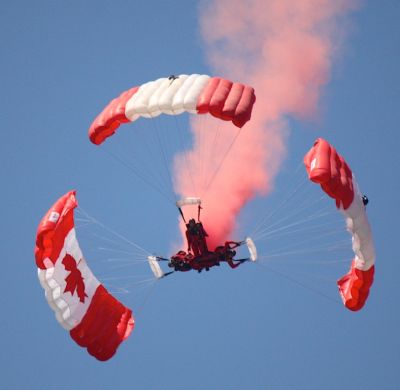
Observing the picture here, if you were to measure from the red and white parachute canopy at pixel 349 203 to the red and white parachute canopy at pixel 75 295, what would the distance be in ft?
18.4

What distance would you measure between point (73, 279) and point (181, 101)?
16.5 feet

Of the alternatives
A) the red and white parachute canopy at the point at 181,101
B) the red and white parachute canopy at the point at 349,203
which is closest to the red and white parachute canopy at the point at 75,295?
the red and white parachute canopy at the point at 181,101

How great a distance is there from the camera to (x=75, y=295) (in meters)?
22.4

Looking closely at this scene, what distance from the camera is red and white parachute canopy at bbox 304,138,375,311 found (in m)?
19.4

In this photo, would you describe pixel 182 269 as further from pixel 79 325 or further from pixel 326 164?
pixel 326 164

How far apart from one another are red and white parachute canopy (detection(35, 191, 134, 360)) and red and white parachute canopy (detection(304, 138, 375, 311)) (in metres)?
5.61

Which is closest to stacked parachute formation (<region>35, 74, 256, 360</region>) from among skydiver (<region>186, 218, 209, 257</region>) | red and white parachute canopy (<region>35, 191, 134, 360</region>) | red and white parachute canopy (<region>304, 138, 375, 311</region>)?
red and white parachute canopy (<region>35, 191, 134, 360</region>)

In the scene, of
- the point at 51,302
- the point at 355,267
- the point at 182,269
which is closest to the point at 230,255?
the point at 182,269

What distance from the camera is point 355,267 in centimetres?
2141

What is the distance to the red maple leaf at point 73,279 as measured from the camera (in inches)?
878

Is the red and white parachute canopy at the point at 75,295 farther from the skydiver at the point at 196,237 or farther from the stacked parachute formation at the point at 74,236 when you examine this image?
the skydiver at the point at 196,237

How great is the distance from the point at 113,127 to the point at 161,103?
5.16ft

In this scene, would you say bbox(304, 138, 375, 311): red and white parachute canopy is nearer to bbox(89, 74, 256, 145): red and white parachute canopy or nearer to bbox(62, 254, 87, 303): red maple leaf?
bbox(89, 74, 256, 145): red and white parachute canopy

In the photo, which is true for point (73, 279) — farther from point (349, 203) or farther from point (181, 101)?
point (349, 203)
